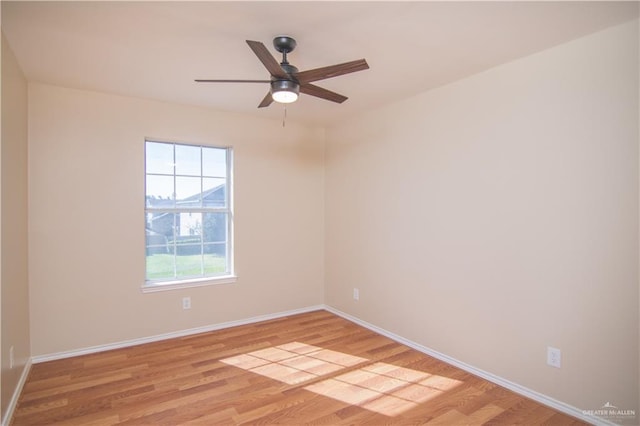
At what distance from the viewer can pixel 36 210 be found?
9.62ft

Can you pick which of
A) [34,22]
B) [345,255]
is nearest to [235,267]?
[345,255]

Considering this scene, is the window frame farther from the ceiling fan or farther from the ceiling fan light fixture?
the ceiling fan light fixture

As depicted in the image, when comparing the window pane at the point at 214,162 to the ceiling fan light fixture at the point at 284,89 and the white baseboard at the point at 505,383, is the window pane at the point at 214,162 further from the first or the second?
the white baseboard at the point at 505,383

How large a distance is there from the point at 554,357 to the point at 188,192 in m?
3.58

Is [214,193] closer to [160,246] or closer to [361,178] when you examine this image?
[160,246]

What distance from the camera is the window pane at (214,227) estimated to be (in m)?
3.86

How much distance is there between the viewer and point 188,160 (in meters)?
3.74

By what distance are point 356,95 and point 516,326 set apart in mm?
2386

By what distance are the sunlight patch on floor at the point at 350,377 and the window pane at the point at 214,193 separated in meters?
1.70

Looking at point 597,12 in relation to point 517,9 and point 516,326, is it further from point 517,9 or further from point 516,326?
point 516,326

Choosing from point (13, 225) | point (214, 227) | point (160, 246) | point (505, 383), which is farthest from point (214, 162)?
point (505, 383)

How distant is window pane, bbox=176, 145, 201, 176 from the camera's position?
3.69 metres

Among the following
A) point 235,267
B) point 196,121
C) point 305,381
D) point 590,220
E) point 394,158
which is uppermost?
point 196,121

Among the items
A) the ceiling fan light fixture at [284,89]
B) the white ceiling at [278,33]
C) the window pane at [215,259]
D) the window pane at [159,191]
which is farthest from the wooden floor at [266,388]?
the white ceiling at [278,33]
